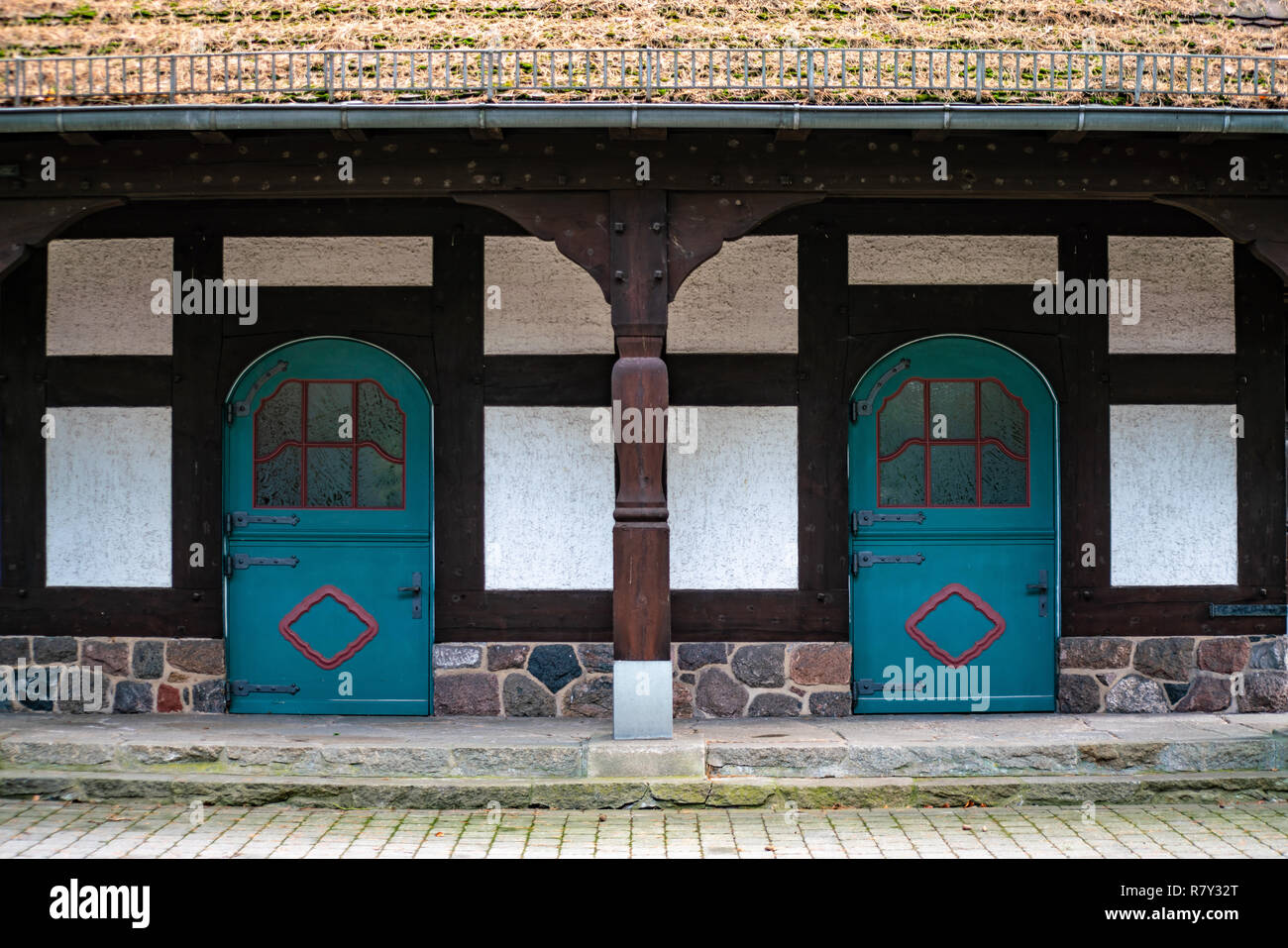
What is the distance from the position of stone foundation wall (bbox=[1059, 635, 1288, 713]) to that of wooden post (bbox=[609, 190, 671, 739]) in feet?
9.06

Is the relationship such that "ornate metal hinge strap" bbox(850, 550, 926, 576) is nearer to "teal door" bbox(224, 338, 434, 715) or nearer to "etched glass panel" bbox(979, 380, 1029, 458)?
"etched glass panel" bbox(979, 380, 1029, 458)

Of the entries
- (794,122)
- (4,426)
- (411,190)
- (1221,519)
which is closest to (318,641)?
(4,426)

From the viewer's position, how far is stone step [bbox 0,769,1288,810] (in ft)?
21.6

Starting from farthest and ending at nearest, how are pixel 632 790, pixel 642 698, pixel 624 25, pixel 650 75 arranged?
pixel 624 25 → pixel 642 698 → pixel 650 75 → pixel 632 790

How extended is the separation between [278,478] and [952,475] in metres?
4.20

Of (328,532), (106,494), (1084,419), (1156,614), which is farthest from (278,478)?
(1156,614)

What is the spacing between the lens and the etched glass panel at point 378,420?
26.3 feet

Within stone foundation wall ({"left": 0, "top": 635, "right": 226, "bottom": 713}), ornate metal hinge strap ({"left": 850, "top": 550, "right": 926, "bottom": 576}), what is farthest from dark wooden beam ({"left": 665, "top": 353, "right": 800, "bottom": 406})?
stone foundation wall ({"left": 0, "top": 635, "right": 226, "bottom": 713})

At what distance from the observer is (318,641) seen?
802 cm

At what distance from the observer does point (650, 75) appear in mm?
6707

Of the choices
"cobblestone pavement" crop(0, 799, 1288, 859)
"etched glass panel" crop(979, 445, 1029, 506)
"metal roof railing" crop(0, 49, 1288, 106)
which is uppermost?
"metal roof railing" crop(0, 49, 1288, 106)

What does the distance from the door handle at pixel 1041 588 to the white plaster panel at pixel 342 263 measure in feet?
13.7

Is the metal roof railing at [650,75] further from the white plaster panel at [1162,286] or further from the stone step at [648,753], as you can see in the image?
the stone step at [648,753]

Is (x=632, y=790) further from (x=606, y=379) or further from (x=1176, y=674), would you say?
(x=1176, y=674)
